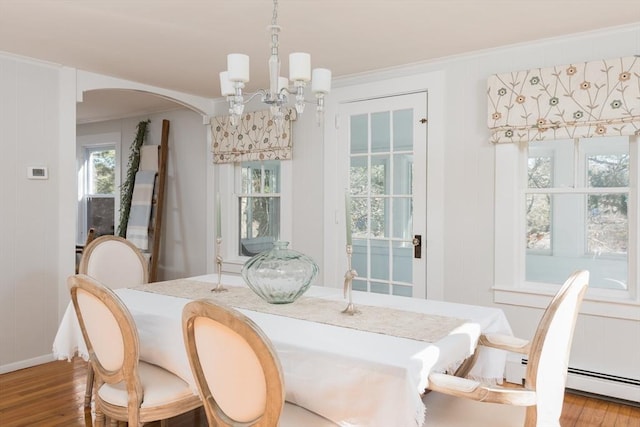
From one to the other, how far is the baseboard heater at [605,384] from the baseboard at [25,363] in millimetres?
3816

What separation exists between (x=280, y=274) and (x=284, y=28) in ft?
5.16

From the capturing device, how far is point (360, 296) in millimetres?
2512

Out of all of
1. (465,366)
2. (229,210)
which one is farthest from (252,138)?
(465,366)

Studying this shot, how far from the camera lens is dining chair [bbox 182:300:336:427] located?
1.34m

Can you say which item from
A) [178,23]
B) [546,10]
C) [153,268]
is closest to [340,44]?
[178,23]

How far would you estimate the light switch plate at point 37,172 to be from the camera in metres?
3.68

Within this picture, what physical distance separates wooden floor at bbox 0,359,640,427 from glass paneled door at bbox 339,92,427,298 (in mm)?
1314

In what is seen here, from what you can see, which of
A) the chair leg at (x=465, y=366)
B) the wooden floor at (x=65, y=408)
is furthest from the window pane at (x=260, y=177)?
the chair leg at (x=465, y=366)

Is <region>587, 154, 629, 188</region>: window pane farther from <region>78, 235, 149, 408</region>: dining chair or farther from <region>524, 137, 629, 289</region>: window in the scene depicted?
<region>78, 235, 149, 408</region>: dining chair

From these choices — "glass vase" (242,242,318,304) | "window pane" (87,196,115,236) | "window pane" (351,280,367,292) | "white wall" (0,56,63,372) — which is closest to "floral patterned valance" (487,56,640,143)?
"window pane" (351,280,367,292)

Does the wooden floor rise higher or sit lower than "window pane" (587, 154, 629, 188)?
lower

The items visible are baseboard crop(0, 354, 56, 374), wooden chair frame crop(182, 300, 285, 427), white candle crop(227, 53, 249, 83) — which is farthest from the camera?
baseboard crop(0, 354, 56, 374)

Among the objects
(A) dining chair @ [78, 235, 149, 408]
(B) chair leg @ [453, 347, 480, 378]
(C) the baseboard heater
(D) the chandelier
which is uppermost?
(D) the chandelier

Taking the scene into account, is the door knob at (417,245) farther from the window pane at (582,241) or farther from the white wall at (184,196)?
the white wall at (184,196)
